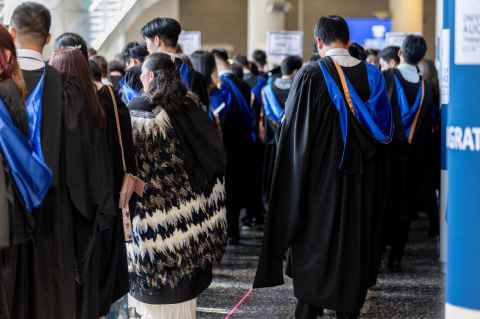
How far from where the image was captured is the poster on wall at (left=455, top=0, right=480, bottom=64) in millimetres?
2979

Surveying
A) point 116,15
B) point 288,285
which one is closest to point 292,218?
point 288,285

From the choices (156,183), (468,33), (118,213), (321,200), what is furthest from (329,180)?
(468,33)

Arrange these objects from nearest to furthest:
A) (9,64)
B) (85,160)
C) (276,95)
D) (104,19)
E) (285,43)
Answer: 1. (9,64)
2. (85,160)
3. (276,95)
4. (285,43)
5. (104,19)

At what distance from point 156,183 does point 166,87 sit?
1.66ft

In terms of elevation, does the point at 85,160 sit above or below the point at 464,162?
below

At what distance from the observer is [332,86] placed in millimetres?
5168

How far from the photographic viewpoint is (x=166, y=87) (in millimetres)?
4852

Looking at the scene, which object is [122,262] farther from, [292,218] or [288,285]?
[288,285]

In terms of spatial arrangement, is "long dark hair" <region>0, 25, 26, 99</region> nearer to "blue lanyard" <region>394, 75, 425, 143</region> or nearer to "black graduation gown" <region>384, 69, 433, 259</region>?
"black graduation gown" <region>384, 69, 433, 259</region>

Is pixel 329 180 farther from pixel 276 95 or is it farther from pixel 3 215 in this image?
pixel 276 95

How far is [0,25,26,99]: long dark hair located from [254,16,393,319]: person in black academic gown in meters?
1.83

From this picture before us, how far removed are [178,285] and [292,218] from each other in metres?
0.78

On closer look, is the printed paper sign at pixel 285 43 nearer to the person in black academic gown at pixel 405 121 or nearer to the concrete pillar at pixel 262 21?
the person in black academic gown at pixel 405 121

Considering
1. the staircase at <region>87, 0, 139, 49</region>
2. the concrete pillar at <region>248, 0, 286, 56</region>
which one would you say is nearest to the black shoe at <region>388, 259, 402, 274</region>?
the staircase at <region>87, 0, 139, 49</region>
